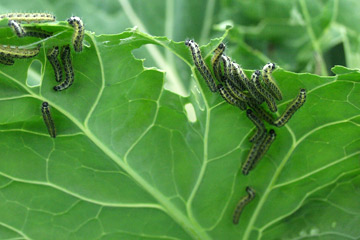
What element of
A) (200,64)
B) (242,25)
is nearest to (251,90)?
(200,64)

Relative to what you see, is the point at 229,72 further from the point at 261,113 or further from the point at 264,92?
the point at 261,113

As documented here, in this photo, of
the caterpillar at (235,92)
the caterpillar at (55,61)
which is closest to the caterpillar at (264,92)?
the caterpillar at (235,92)

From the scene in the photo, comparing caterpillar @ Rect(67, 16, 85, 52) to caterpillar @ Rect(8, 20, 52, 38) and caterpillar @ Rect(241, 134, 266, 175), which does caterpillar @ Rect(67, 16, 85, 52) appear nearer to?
caterpillar @ Rect(8, 20, 52, 38)

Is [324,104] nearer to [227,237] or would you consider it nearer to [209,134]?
[209,134]

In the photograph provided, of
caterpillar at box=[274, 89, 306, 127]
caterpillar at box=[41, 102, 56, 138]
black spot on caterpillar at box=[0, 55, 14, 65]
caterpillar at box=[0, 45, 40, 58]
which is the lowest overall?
caterpillar at box=[274, 89, 306, 127]

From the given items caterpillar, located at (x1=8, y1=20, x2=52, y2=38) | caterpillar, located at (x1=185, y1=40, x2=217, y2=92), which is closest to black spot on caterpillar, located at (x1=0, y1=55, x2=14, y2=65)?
caterpillar, located at (x1=8, y1=20, x2=52, y2=38)

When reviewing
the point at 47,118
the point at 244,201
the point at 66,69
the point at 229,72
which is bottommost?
the point at 244,201

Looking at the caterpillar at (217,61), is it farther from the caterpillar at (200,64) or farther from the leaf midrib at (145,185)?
the leaf midrib at (145,185)
